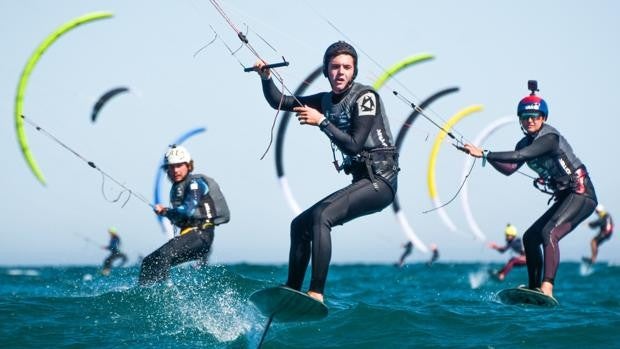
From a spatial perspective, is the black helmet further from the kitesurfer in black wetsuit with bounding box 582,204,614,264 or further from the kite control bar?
the kitesurfer in black wetsuit with bounding box 582,204,614,264

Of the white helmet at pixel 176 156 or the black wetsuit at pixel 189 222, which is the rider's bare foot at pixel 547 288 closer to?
the black wetsuit at pixel 189 222

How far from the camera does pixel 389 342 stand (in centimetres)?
997

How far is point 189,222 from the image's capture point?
41.8 feet

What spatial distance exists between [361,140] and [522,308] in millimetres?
5700

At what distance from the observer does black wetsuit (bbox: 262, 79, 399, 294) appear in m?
7.96

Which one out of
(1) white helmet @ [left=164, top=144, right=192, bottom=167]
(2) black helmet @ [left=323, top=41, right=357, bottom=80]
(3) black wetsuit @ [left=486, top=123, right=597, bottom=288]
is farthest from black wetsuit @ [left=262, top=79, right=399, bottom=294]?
(1) white helmet @ [left=164, top=144, right=192, bottom=167]

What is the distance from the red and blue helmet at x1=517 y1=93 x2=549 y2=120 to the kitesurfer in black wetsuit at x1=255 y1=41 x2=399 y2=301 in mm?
2508

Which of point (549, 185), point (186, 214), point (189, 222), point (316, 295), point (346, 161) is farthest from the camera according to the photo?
point (189, 222)

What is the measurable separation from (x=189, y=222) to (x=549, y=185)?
5113mm

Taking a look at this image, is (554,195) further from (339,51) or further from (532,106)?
(339,51)

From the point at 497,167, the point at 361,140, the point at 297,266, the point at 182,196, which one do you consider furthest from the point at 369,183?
the point at 182,196

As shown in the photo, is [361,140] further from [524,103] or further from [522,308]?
[522,308]

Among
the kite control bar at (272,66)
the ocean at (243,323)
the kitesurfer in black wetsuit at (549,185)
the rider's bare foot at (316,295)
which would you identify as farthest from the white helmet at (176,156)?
the rider's bare foot at (316,295)

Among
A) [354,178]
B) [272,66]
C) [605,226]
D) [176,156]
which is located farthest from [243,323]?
[605,226]
